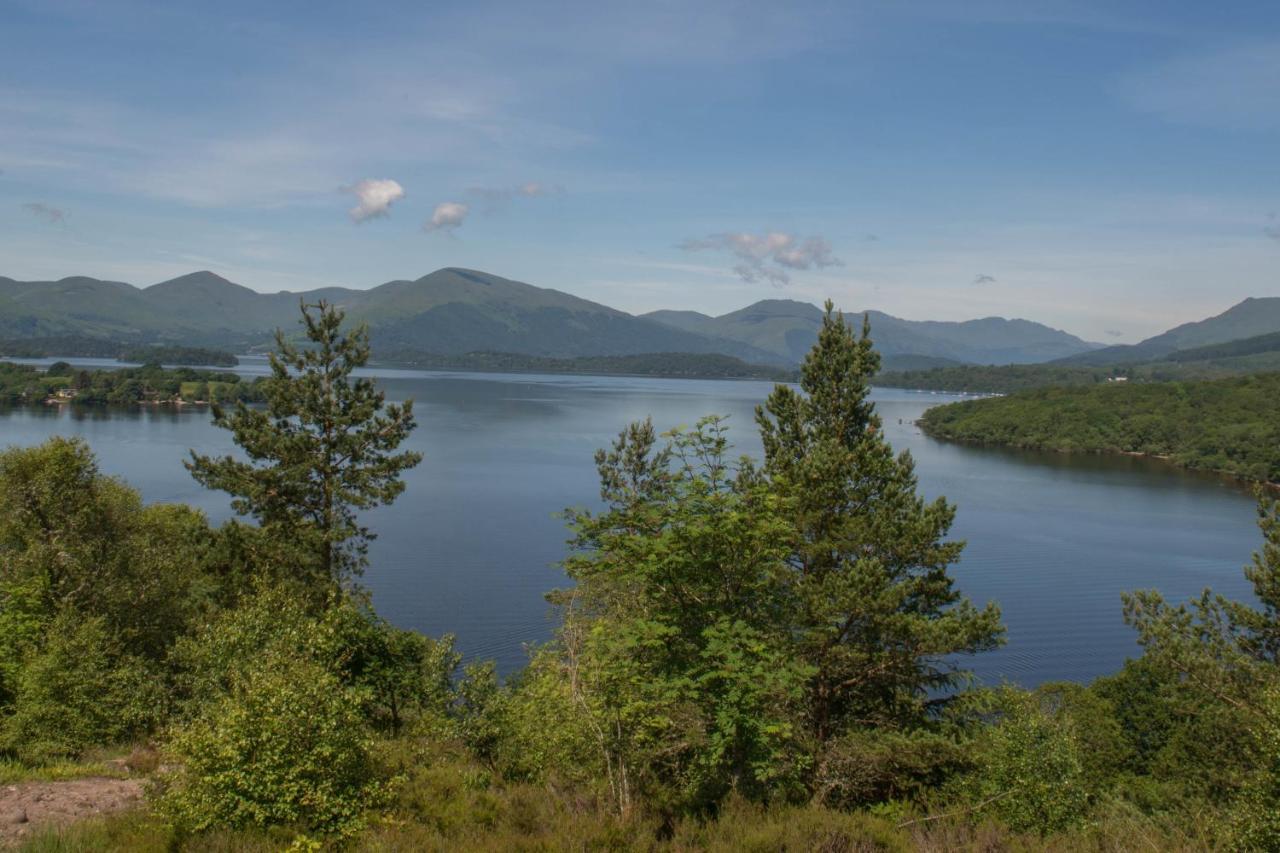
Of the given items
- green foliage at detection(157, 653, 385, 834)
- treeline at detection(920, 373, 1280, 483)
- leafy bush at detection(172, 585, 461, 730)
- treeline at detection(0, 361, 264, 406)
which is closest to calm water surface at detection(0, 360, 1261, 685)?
leafy bush at detection(172, 585, 461, 730)

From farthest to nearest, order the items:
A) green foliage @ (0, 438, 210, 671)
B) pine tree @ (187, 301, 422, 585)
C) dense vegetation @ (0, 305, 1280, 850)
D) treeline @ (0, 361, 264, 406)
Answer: treeline @ (0, 361, 264, 406) < pine tree @ (187, 301, 422, 585) < green foliage @ (0, 438, 210, 671) < dense vegetation @ (0, 305, 1280, 850)

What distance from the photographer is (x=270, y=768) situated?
8.22 metres

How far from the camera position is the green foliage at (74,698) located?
1333 centimetres

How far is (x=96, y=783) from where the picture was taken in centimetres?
1111

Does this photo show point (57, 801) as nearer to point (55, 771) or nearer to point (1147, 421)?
point (55, 771)

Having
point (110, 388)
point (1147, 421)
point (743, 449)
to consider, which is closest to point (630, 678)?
point (743, 449)

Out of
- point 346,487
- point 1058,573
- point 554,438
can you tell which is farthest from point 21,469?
point 554,438

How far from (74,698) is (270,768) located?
28.4 ft

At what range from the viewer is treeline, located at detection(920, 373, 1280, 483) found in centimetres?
9738

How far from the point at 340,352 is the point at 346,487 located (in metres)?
3.17

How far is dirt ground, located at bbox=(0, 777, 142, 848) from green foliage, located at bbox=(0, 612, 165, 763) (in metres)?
2.82

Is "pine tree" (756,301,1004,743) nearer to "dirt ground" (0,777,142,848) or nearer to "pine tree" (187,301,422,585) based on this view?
"pine tree" (187,301,422,585)

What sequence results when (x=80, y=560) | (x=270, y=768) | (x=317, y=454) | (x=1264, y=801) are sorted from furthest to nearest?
1. (x=317, y=454)
2. (x=80, y=560)
3. (x=1264, y=801)
4. (x=270, y=768)

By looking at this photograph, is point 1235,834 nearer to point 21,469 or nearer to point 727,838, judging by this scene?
point 727,838
